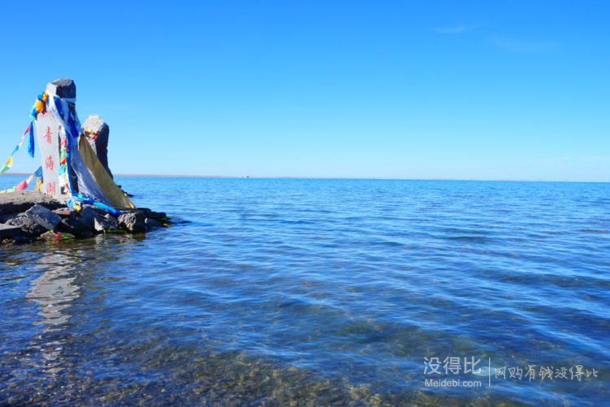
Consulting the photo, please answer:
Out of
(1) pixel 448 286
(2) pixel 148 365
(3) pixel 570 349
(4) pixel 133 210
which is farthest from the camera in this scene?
(4) pixel 133 210

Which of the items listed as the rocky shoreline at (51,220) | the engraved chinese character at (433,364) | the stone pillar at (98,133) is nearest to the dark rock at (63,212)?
the rocky shoreline at (51,220)

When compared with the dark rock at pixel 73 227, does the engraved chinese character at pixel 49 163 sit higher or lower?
higher

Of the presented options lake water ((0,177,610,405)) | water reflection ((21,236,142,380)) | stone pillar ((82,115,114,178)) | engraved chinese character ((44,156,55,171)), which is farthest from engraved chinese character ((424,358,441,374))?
stone pillar ((82,115,114,178))

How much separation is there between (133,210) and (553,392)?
2026 centimetres

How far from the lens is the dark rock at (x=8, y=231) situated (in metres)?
15.3

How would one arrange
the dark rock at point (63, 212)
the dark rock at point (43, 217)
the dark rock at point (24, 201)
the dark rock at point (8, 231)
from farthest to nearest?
1. the dark rock at point (63, 212)
2. the dark rock at point (24, 201)
3. the dark rock at point (43, 217)
4. the dark rock at point (8, 231)

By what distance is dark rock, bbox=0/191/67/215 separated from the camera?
17.0 m

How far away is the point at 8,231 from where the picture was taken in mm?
15453

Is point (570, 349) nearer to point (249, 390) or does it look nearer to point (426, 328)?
→ point (426, 328)

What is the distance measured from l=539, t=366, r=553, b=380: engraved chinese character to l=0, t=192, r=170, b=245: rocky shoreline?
55.8ft

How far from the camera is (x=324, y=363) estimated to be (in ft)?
19.6

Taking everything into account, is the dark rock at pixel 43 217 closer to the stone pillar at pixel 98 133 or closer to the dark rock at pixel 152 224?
the dark rock at pixel 152 224

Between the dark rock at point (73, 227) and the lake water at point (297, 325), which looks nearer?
the lake water at point (297, 325)

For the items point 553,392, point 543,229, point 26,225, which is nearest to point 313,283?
point 553,392
